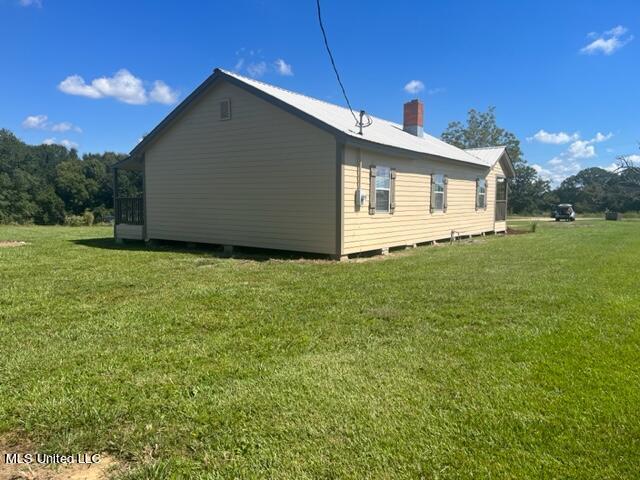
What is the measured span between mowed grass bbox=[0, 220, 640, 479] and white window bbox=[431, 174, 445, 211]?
22.6 feet

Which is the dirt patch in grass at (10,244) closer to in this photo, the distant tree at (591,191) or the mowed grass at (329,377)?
the mowed grass at (329,377)

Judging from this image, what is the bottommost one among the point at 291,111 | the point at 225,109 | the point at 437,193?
the point at 437,193

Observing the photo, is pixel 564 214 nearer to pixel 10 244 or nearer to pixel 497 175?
pixel 497 175

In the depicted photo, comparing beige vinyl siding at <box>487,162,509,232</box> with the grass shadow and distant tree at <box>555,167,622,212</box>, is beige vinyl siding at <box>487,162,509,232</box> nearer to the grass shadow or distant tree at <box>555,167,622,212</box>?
the grass shadow

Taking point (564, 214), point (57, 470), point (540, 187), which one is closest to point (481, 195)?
point (57, 470)

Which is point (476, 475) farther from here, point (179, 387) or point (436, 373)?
point (179, 387)

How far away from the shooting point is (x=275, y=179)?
10.0m

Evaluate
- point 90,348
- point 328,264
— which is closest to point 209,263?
point 328,264

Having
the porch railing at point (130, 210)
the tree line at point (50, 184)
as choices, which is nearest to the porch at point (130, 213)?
the porch railing at point (130, 210)

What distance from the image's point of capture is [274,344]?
12.7 feet

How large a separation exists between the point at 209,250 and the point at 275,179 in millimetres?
2776

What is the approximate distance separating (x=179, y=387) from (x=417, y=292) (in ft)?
12.4

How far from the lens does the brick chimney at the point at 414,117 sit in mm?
15547

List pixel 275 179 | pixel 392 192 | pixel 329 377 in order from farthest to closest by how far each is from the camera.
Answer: pixel 392 192, pixel 275 179, pixel 329 377
